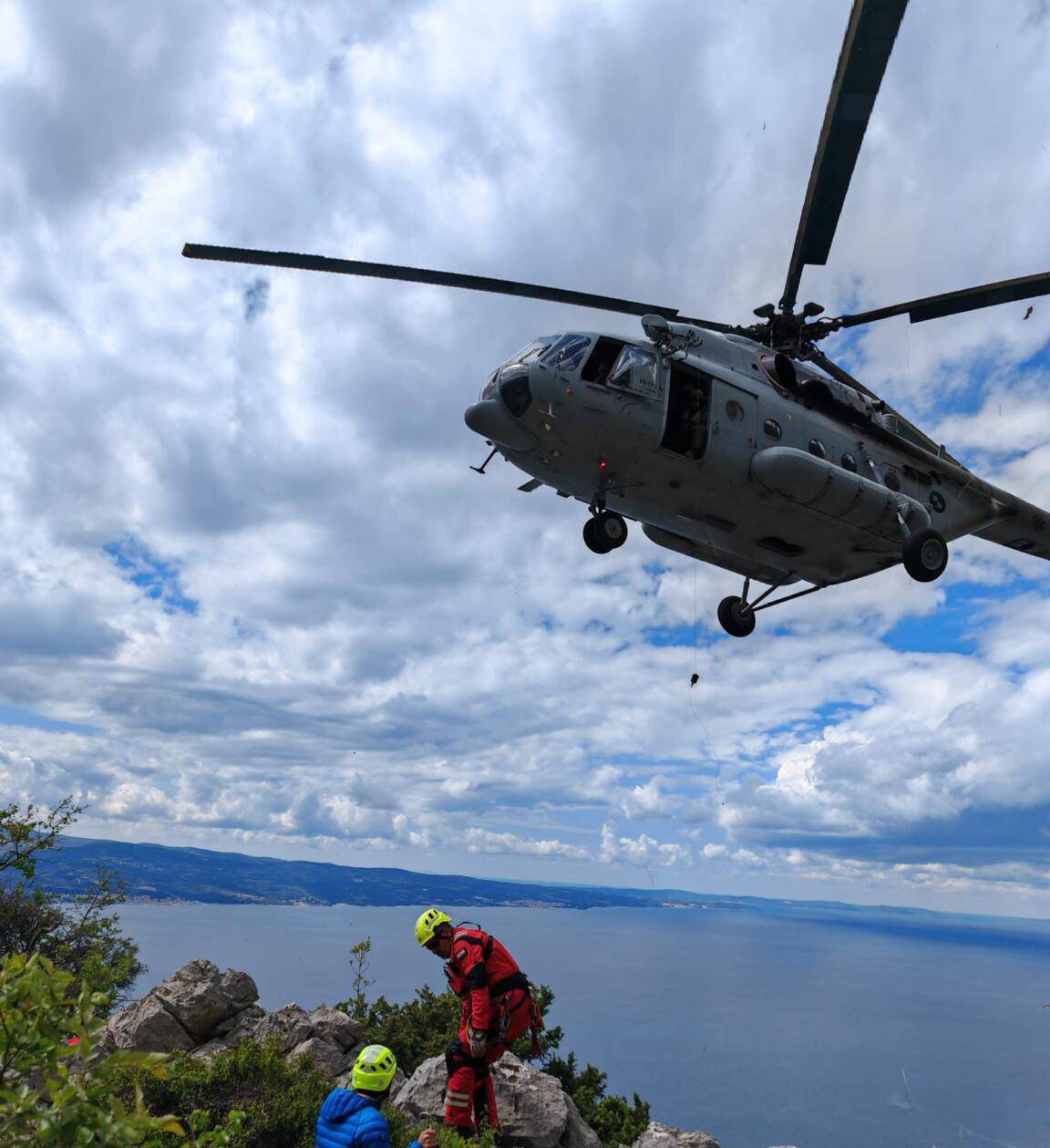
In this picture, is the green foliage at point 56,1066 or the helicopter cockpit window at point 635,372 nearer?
the green foliage at point 56,1066

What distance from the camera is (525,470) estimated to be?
13.1m

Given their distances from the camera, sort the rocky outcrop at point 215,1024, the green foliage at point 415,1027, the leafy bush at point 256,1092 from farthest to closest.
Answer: the green foliage at point 415,1027, the rocky outcrop at point 215,1024, the leafy bush at point 256,1092

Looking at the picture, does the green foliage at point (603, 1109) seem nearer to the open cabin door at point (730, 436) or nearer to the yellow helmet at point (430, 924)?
the yellow helmet at point (430, 924)

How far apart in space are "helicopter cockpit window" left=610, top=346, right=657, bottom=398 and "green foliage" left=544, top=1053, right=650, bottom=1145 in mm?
11636

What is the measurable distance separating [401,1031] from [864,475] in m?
14.3

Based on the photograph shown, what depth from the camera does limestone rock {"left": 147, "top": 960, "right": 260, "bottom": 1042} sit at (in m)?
13.7

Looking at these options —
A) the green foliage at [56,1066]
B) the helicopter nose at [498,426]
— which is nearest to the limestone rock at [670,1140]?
the helicopter nose at [498,426]

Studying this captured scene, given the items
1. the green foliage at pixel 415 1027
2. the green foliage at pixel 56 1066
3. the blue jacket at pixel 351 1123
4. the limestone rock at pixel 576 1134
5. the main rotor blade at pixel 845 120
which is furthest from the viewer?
the green foliage at pixel 415 1027

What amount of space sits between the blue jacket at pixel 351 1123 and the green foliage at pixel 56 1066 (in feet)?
11.2

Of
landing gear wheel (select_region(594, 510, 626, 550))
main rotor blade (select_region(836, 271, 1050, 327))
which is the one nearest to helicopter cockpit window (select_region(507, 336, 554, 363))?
landing gear wheel (select_region(594, 510, 626, 550))

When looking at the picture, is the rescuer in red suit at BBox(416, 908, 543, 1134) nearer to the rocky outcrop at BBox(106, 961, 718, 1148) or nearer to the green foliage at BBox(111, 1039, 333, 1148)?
the rocky outcrop at BBox(106, 961, 718, 1148)

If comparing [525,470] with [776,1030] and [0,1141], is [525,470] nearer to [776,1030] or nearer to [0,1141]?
[0,1141]

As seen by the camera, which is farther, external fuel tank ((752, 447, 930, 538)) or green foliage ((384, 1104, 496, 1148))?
external fuel tank ((752, 447, 930, 538))

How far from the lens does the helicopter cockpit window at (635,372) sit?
1250cm
